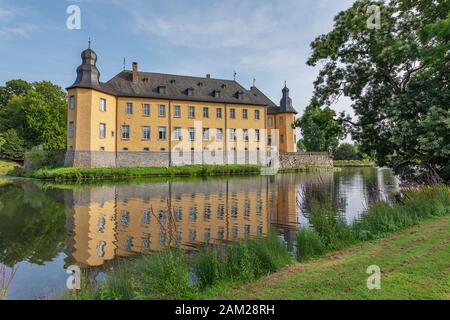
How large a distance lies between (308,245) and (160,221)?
461 centimetres

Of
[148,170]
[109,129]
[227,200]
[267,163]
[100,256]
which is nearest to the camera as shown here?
[100,256]

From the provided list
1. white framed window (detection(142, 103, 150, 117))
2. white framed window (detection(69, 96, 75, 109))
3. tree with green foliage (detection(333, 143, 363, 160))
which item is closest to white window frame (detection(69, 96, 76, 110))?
white framed window (detection(69, 96, 75, 109))

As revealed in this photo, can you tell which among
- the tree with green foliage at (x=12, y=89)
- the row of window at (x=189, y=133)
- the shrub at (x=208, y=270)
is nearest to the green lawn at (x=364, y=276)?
the shrub at (x=208, y=270)

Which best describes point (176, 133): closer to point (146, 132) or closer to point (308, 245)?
point (146, 132)

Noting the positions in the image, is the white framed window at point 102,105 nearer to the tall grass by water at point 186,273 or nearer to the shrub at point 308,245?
the tall grass by water at point 186,273

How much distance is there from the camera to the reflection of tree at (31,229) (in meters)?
7.22

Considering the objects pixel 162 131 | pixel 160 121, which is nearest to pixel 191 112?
pixel 160 121

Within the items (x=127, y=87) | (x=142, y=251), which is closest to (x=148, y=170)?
(x=127, y=87)

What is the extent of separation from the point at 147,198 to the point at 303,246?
10.9 m

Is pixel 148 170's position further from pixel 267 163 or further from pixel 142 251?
pixel 142 251

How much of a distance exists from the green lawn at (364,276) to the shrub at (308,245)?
0.97 feet

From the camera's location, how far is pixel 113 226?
9.80 metres

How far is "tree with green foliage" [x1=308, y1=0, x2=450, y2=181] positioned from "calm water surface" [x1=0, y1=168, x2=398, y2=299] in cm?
285

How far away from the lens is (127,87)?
128 feet
